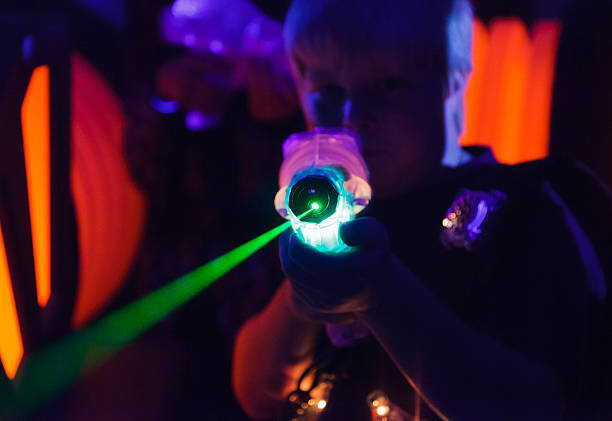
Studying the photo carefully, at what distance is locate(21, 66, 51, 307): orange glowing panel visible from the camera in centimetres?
79

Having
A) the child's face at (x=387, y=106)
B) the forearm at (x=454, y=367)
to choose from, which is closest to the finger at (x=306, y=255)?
the forearm at (x=454, y=367)

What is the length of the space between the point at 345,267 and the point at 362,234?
0.04 m

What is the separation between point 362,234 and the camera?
46 cm

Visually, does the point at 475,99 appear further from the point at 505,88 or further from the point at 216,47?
the point at 216,47

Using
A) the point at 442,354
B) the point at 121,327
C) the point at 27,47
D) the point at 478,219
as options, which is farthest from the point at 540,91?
the point at 121,327

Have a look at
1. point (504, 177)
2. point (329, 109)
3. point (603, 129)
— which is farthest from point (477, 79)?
point (329, 109)

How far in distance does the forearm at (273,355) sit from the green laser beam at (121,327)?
0.32 m

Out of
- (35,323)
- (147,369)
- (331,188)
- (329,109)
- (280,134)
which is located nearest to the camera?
(331,188)

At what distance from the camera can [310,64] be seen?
0.65 m

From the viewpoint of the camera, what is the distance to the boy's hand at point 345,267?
45 centimetres

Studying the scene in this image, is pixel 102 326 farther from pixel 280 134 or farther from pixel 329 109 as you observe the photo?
pixel 329 109

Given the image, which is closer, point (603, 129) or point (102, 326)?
point (603, 129)

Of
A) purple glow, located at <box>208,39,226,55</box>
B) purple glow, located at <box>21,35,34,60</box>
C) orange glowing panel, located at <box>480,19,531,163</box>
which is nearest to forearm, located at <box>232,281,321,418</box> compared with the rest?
purple glow, located at <box>21,35,34,60</box>

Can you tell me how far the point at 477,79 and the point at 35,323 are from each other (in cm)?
126
